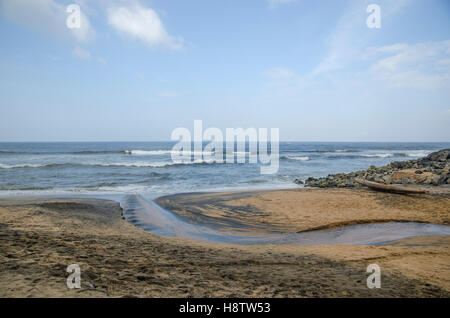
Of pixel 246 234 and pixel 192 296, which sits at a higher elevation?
pixel 192 296

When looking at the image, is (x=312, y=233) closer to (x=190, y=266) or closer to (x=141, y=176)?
(x=190, y=266)

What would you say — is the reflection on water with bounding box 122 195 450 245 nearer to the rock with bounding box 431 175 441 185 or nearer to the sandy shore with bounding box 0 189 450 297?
the sandy shore with bounding box 0 189 450 297

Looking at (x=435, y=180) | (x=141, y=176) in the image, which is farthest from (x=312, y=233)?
(x=141, y=176)

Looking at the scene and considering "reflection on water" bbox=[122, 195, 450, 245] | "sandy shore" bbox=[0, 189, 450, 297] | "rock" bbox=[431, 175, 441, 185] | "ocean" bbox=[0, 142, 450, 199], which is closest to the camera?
"sandy shore" bbox=[0, 189, 450, 297]

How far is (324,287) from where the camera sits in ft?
8.18

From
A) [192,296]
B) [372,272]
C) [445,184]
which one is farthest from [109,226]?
[445,184]

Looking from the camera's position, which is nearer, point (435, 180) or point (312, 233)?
point (312, 233)

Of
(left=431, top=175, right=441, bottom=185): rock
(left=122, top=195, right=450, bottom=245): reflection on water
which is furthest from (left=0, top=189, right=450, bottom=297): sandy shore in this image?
(left=431, top=175, right=441, bottom=185): rock

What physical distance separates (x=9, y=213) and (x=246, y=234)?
5452mm

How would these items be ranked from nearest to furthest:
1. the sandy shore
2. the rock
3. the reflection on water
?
the sandy shore → the reflection on water → the rock

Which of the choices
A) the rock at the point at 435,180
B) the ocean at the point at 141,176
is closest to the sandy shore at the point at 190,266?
the ocean at the point at 141,176

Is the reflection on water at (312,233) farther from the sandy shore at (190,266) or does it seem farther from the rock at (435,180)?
the rock at (435,180)
